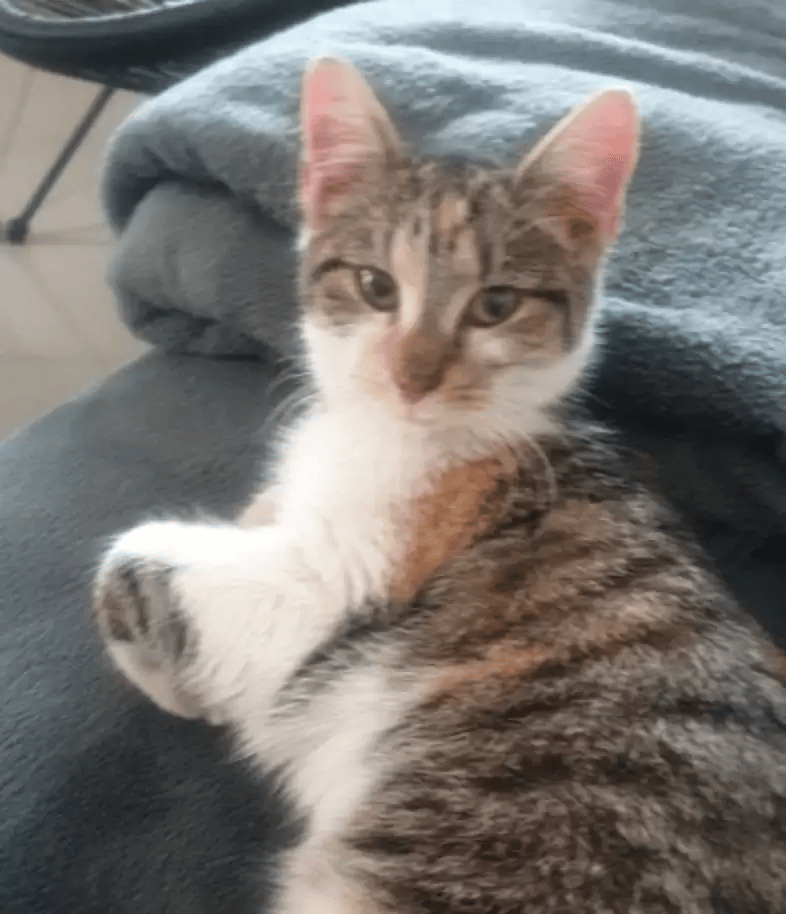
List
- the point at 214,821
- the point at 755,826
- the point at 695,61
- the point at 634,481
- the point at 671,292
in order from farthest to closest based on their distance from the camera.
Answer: the point at 695,61 → the point at 671,292 → the point at 634,481 → the point at 214,821 → the point at 755,826

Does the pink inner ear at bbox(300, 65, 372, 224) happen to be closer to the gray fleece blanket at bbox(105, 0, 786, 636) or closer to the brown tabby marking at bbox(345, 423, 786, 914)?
the gray fleece blanket at bbox(105, 0, 786, 636)

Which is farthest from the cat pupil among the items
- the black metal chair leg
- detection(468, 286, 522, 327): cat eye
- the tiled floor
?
the black metal chair leg

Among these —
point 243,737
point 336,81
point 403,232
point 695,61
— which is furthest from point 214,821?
point 695,61

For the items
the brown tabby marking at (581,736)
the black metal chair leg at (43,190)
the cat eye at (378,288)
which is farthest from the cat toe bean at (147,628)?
the black metal chair leg at (43,190)

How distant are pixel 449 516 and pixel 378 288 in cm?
23

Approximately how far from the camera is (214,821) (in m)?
0.96

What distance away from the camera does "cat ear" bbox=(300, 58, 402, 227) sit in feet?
3.46

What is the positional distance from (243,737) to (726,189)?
31.1 inches

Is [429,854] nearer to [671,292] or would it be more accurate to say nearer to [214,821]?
[214,821]

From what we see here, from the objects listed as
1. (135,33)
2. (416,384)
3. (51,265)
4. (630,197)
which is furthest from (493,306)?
(51,265)

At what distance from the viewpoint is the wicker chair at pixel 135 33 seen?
1.49 metres

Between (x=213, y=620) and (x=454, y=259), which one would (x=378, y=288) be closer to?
(x=454, y=259)

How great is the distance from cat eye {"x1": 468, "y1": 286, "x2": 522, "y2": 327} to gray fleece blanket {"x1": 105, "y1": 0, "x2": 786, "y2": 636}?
0.17 meters

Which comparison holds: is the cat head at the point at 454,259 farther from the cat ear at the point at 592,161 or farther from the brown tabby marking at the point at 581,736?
the brown tabby marking at the point at 581,736
